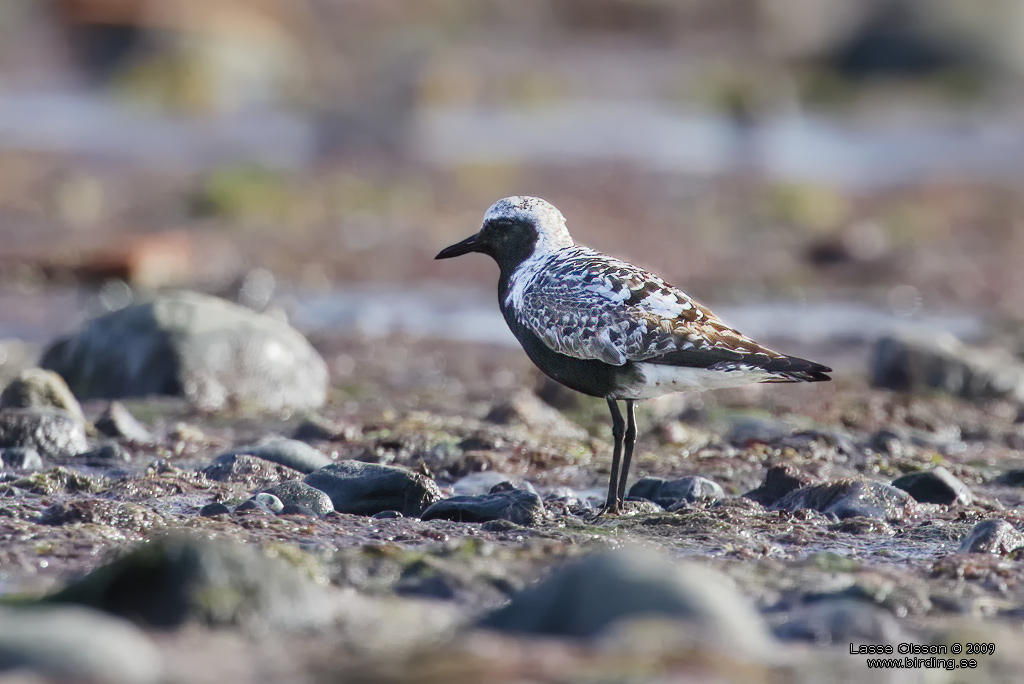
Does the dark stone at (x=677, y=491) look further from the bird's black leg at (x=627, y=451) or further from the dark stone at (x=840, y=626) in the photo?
the dark stone at (x=840, y=626)

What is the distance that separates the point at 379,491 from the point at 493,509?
2.11 feet

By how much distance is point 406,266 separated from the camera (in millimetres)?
17812

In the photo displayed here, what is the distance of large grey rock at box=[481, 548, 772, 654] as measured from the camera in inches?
204

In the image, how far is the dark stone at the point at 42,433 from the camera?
8828mm

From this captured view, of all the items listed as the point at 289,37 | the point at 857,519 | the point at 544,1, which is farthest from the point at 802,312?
the point at 544,1

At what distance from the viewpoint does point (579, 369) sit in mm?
7734

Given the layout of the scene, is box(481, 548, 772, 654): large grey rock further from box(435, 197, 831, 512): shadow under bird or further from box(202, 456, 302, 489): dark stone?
box(202, 456, 302, 489): dark stone

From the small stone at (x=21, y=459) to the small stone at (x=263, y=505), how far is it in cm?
168

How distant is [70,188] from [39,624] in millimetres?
17172

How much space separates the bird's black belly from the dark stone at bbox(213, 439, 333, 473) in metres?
1.44

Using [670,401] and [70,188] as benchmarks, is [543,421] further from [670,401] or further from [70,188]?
[70,188]

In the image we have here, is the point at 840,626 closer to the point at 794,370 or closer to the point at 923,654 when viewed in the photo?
the point at 923,654

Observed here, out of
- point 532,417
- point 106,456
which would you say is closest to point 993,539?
point 532,417

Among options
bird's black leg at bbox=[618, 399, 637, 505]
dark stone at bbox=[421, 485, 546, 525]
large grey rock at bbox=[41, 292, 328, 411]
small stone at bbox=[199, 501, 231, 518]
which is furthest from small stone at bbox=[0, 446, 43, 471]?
bird's black leg at bbox=[618, 399, 637, 505]
